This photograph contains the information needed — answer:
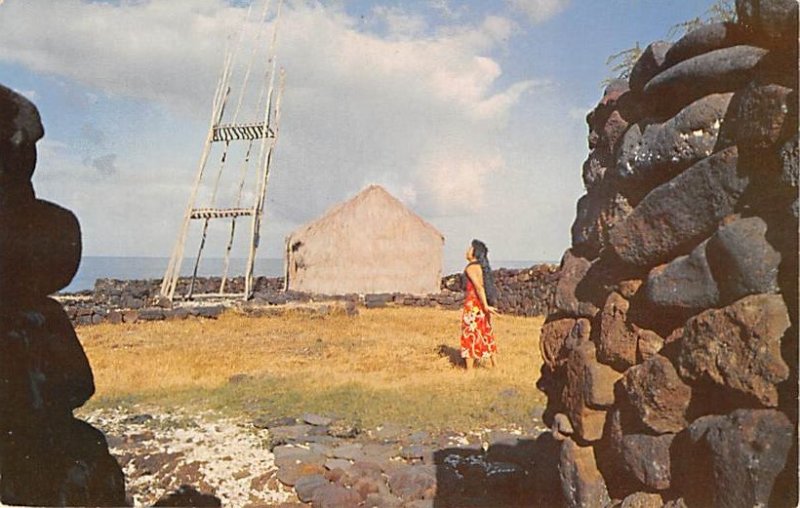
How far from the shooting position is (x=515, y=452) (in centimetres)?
606

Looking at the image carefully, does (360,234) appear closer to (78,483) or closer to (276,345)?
(276,345)

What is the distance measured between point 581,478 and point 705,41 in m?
2.13

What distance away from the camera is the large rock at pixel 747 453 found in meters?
2.03

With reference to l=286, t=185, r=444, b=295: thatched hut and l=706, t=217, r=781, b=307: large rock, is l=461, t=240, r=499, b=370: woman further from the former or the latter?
l=286, t=185, r=444, b=295: thatched hut

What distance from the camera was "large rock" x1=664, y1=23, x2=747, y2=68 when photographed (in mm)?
2541

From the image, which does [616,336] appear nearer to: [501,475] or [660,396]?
[660,396]

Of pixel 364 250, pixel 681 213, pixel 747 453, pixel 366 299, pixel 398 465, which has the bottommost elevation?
pixel 398 465

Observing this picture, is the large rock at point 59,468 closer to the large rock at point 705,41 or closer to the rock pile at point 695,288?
the rock pile at point 695,288

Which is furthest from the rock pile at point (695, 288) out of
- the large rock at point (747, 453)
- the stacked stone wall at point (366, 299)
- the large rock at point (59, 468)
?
the stacked stone wall at point (366, 299)

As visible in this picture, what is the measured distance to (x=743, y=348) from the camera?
2.19 m

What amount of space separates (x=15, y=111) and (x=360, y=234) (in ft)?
66.4

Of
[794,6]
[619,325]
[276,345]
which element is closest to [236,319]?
[276,345]

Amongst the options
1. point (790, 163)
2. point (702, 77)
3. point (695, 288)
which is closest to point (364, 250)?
point (702, 77)

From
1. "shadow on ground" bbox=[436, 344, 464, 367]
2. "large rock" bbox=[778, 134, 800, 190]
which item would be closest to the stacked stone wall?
"shadow on ground" bbox=[436, 344, 464, 367]
